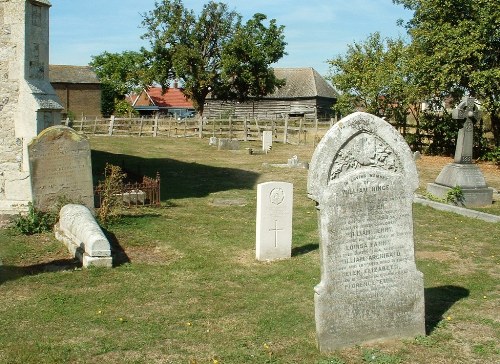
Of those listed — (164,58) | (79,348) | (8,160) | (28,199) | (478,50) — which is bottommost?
(79,348)

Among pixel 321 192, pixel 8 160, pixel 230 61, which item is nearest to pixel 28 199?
pixel 8 160

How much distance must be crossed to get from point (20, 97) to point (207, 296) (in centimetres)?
656

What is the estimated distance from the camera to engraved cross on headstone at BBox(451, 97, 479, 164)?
14.9 m

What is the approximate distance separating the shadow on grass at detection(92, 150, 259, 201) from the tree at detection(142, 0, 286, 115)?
913 inches

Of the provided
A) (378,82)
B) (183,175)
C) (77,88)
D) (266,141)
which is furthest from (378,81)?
(77,88)

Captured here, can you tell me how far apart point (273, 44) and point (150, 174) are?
3025 centimetres

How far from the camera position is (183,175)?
65.1ft

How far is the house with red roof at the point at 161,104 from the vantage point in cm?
8019

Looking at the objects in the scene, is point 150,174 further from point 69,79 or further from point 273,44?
point 69,79

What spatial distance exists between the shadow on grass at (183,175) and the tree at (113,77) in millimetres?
41981

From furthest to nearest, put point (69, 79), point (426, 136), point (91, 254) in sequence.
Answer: point (69, 79), point (426, 136), point (91, 254)

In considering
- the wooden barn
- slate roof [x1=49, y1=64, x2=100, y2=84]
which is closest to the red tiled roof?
slate roof [x1=49, y1=64, x2=100, y2=84]

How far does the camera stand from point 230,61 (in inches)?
1821

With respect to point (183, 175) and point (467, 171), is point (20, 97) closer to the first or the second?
point (183, 175)
